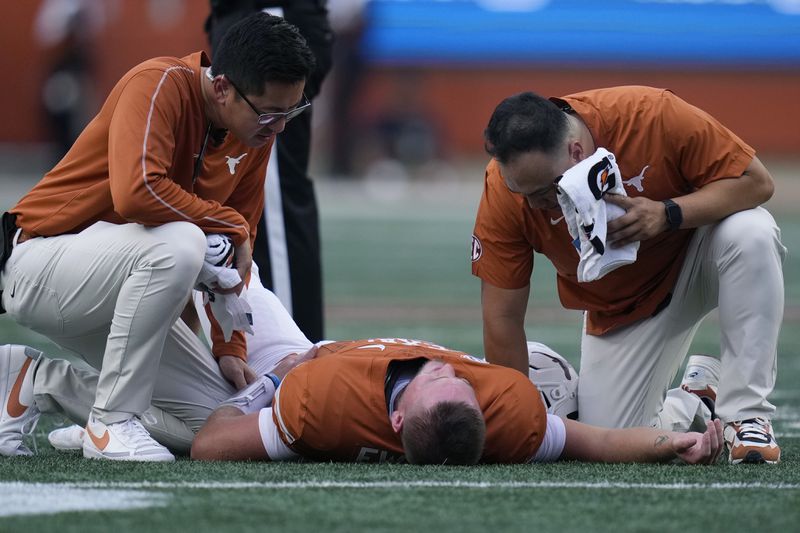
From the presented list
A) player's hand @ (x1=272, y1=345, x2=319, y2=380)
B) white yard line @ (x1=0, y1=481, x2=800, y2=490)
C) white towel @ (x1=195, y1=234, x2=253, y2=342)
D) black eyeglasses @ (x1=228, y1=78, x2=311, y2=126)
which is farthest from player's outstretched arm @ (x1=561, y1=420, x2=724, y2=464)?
black eyeglasses @ (x1=228, y1=78, x2=311, y2=126)

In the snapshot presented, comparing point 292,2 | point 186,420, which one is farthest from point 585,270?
point 292,2

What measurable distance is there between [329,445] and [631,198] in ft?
3.86

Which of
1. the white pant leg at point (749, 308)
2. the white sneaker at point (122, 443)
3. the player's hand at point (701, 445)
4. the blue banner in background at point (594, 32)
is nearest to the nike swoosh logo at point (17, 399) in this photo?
the white sneaker at point (122, 443)

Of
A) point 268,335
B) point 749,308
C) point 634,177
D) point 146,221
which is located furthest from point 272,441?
point 749,308

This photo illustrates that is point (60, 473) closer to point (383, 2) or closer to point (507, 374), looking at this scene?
point (507, 374)

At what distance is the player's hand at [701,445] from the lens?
390 cm

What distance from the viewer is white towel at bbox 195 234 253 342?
4098 mm

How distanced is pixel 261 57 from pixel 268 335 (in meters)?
1.11

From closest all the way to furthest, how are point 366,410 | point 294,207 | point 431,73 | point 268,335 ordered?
point 366,410 → point 268,335 → point 294,207 → point 431,73

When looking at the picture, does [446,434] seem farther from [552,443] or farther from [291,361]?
[291,361]

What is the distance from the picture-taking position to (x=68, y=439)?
→ 438 centimetres

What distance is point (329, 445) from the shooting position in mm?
3953

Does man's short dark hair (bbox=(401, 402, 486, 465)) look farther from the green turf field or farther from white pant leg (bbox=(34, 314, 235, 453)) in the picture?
white pant leg (bbox=(34, 314, 235, 453))

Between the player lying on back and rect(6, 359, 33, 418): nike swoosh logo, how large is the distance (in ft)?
2.20
